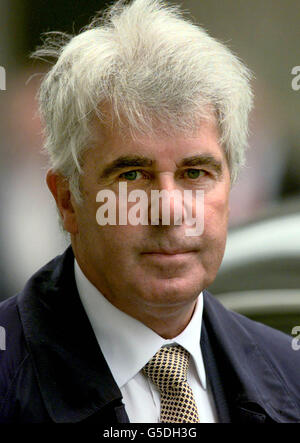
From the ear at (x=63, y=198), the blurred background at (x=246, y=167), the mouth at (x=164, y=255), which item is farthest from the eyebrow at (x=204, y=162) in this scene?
the blurred background at (x=246, y=167)

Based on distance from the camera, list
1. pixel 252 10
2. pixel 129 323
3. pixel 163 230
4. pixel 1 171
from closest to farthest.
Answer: pixel 163 230, pixel 129 323, pixel 1 171, pixel 252 10

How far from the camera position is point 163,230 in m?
1.42

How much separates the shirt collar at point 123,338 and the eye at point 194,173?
1.11 feet

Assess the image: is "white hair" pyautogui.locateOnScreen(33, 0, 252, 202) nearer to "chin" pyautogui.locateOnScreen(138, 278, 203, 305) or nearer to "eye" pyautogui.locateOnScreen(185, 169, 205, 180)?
"eye" pyautogui.locateOnScreen(185, 169, 205, 180)

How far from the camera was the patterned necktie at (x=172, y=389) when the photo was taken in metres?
1.46

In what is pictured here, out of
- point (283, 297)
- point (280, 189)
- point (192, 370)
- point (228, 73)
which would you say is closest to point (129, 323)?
point (192, 370)

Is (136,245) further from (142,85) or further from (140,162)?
(142,85)

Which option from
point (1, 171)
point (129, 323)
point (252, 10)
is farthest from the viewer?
point (252, 10)

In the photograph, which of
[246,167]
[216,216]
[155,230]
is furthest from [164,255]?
[246,167]

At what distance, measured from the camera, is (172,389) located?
1473mm

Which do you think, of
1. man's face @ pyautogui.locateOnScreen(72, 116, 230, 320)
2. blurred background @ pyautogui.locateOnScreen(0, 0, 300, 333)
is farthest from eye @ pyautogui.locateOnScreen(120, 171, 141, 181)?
blurred background @ pyautogui.locateOnScreen(0, 0, 300, 333)

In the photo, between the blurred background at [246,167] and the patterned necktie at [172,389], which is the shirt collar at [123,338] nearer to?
the patterned necktie at [172,389]
